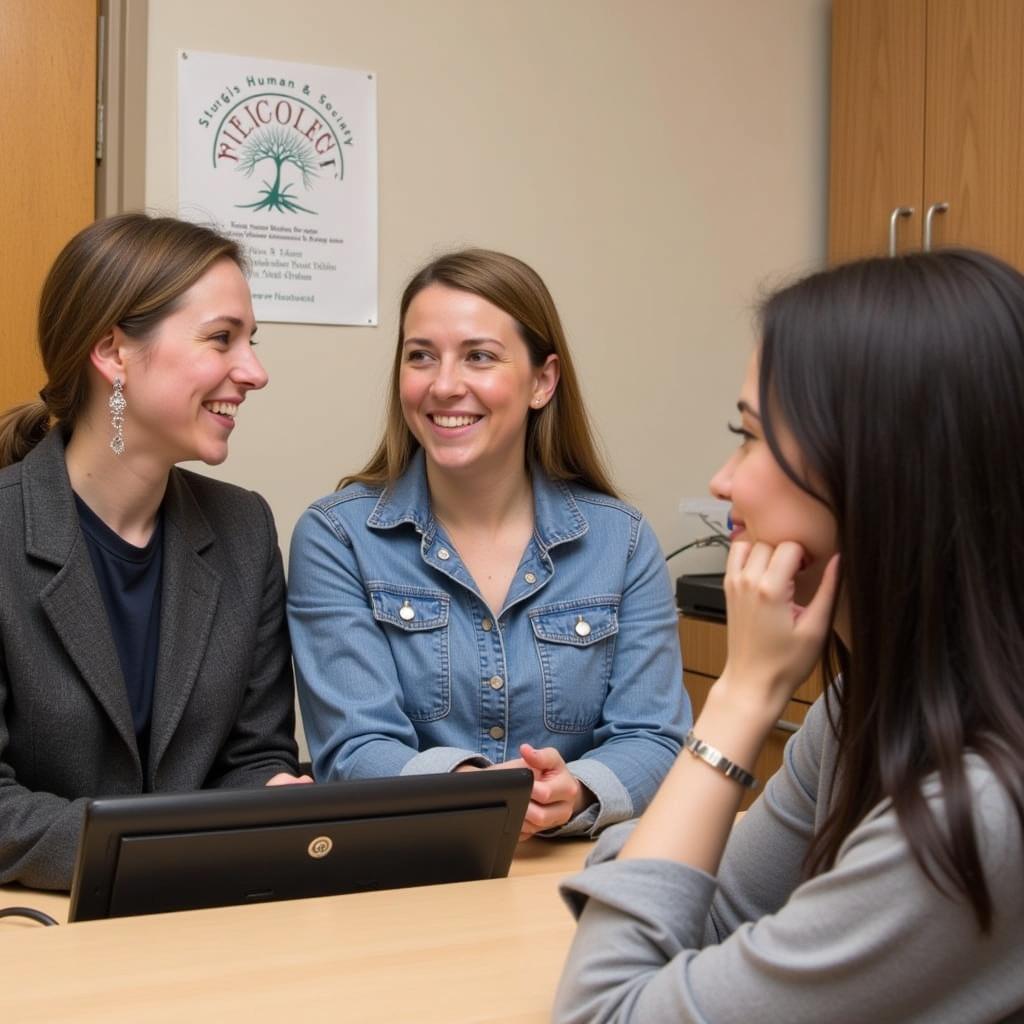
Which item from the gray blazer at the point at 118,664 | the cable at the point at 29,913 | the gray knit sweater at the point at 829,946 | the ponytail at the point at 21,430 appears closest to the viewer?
the gray knit sweater at the point at 829,946

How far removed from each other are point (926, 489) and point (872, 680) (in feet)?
0.45

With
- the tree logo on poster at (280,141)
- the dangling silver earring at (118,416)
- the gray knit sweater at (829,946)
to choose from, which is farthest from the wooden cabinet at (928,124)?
the gray knit sweater at (829,946)

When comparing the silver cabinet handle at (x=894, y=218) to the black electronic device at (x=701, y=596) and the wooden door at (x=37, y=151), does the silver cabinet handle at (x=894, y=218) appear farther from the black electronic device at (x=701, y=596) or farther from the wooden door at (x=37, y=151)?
the wooden door at (x=37, y=151)

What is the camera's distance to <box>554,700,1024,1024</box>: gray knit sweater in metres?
0.76

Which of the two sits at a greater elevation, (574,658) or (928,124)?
(928,124)

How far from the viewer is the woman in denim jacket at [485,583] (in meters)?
1.73

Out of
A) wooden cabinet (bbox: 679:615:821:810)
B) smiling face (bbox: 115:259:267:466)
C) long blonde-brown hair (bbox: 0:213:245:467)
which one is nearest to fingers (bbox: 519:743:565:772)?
smiling face (bbox: 115:259:267:466)

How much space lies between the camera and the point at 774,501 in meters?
0.95

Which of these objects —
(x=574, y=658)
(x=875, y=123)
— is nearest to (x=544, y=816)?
(x=574, y=658)

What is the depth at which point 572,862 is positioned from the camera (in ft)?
4.88

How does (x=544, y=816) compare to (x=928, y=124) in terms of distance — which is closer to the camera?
(x=544, y=816)

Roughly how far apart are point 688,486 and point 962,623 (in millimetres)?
2453

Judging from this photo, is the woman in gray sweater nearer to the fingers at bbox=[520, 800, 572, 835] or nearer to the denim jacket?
the fingers at bbox=[520, 800, 572, 835]

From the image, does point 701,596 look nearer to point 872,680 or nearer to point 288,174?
point 288,174
